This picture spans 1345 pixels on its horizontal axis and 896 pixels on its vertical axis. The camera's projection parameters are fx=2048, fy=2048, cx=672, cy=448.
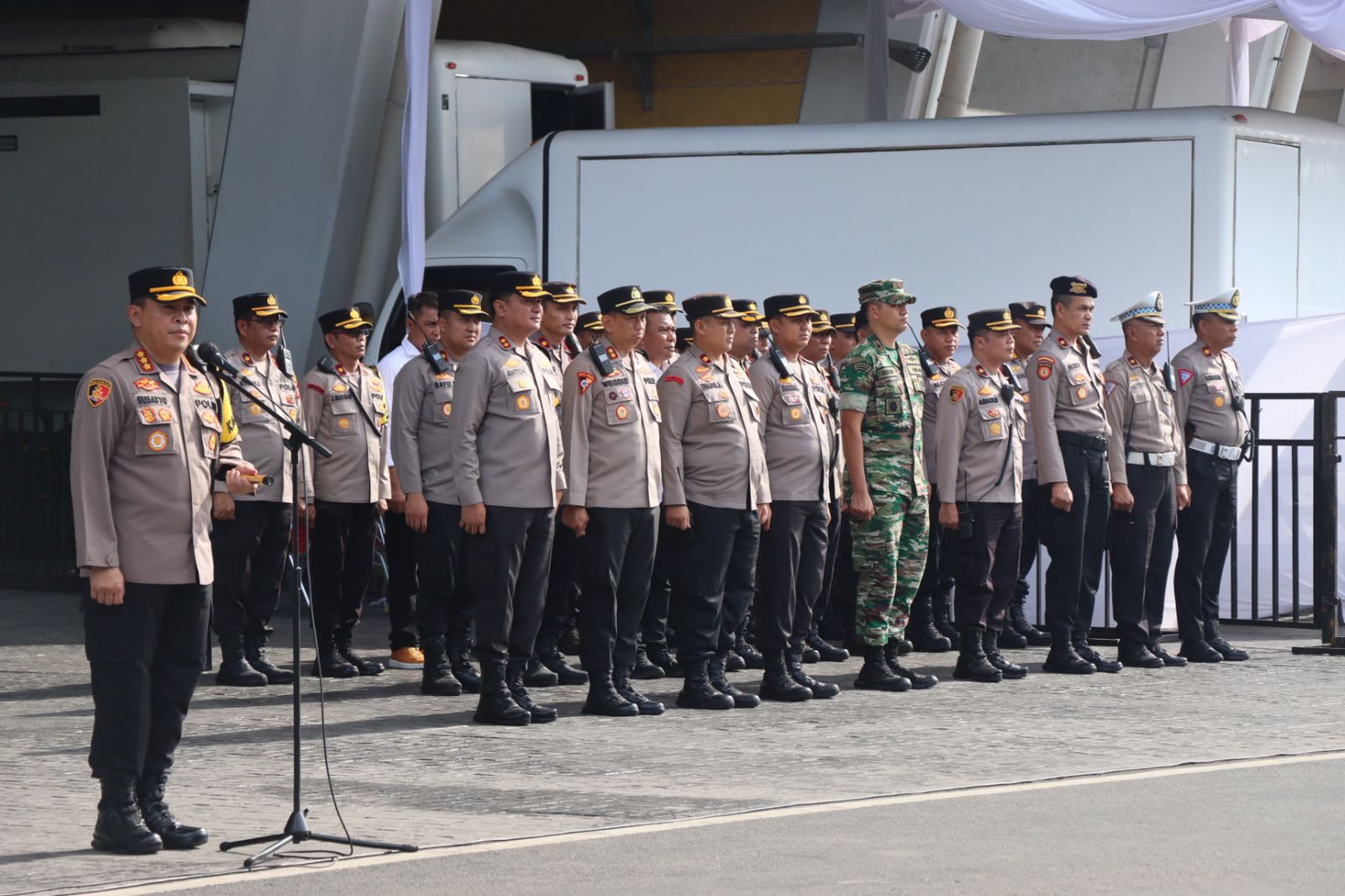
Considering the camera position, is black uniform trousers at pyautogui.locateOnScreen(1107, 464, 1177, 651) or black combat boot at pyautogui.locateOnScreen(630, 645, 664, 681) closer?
black combat boot at pyautogui.locateOnScreen(630, 645, 664, 681)

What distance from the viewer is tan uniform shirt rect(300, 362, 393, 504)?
10359 mm

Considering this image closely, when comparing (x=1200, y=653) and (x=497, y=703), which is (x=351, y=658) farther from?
(x=1200, y=653)

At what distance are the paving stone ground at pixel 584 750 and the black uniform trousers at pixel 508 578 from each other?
392mm

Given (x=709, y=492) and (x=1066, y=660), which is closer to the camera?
(x=709, y=492)

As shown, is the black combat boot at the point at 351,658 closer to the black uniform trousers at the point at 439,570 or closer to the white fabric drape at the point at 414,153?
the black uniform trousers at the point at 439,570

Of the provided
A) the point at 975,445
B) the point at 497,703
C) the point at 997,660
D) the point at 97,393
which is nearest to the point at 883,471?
the point at 975,445

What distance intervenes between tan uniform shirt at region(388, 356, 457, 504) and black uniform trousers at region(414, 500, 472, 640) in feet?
0.27

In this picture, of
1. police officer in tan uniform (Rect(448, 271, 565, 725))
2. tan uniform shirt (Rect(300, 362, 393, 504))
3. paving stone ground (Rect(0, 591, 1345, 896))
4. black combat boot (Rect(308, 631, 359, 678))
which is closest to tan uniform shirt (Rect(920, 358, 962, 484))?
paving stone ground (Rect(0, 591, 1345, 896))

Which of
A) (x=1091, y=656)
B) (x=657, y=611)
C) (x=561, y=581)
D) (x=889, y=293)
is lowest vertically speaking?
(x=1091, y=656)

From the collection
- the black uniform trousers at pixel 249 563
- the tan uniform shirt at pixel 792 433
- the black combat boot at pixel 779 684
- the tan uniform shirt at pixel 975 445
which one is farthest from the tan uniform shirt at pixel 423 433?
the tan uniform shirt at pixel 975 445

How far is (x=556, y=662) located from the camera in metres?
10.1

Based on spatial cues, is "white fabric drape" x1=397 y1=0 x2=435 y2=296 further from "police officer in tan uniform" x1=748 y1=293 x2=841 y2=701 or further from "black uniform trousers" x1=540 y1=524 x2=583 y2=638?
"police officer in tan uniform" x1=748 y1=293 x2=841 y2=701

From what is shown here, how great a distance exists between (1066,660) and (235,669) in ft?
13.8

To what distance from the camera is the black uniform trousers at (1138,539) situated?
35.3ft
